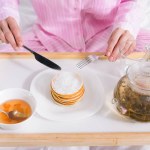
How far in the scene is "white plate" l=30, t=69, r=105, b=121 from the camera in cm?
73

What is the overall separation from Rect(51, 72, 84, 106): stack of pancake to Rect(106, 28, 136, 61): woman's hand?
0.12 m

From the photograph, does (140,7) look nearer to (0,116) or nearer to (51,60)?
(51,60)

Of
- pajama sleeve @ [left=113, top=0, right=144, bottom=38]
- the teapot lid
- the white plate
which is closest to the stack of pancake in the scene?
the white plate

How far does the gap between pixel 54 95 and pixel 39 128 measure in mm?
88

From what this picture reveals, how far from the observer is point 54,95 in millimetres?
748

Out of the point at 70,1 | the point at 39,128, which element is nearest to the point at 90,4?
the point at 70,1

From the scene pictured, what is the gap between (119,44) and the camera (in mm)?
848

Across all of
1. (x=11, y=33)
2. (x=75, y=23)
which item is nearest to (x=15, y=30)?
(x=11, y=33)

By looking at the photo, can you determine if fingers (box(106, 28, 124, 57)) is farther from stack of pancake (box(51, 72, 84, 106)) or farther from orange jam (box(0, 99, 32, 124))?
orange jam (box(0, 99, 32, 124))

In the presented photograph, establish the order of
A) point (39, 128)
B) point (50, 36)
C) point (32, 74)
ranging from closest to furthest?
point (39, 128) < point (32, 74) < point (50, 36)

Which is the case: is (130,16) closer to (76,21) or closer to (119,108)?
(76,21)

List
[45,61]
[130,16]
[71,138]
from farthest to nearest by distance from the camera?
[130,16], [45,61], [71,138]

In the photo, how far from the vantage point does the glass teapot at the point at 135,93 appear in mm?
679

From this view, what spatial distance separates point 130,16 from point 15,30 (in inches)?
13.4
